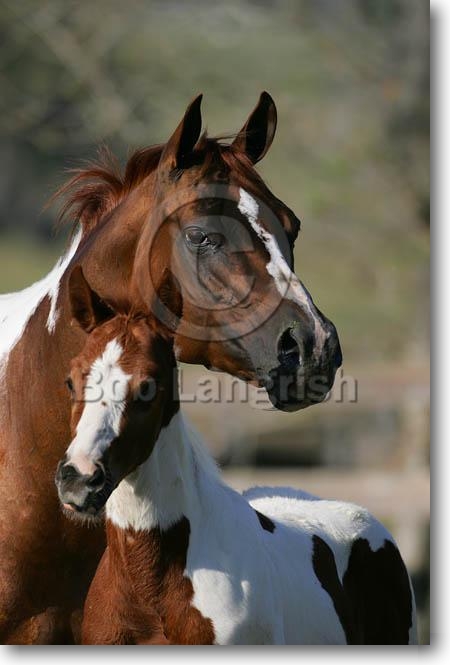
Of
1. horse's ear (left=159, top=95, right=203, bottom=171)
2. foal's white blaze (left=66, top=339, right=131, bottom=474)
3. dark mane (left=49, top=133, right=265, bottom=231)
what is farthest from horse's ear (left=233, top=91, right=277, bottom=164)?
foal's white blaze (left=66, top=339, right=131, bottom=474)

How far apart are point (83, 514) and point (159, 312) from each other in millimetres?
525

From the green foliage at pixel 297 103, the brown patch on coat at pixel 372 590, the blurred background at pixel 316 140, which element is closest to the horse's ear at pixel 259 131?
the brown patch on coat at pixel 372 590

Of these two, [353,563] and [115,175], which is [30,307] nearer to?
[115,175]

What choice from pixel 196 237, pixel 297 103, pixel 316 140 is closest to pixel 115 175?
pixel 196 237

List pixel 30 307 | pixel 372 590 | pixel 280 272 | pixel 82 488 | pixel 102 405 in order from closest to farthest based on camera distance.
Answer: pixel 82 488, pixel 102 405, pixel 280 272, pixel 30 307, pixel 372 590

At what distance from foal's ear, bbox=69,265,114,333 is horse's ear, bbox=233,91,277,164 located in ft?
1.91

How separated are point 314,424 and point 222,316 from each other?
255 inches

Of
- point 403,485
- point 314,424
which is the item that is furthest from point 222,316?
point 314,424

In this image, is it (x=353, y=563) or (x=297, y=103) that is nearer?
(x=353, y=563)

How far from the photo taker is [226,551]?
258 centimetres

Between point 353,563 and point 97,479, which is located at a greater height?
point 97,479

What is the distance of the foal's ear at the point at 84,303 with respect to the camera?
8.27 feet

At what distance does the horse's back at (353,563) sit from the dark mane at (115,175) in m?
0.97

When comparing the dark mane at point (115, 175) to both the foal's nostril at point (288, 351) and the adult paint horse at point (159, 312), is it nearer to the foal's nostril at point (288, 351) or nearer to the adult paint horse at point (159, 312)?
the adult paint horse at point (159, 312)
